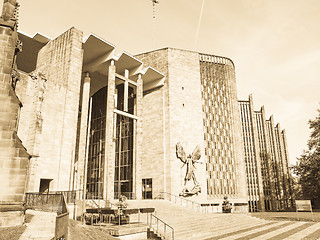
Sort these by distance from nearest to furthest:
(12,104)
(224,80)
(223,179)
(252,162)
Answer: (12,104), (223,179), (224,80), (252,162)

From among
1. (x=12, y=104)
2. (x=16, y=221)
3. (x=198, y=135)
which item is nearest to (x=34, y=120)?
(x=12, y=104)

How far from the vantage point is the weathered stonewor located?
9711 mm

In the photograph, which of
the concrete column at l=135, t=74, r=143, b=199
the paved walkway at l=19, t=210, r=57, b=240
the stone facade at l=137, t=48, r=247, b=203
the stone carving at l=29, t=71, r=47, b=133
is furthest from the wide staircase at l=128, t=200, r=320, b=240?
the stone carving at l=29, t=71, r=47, b=133

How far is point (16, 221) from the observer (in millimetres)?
9625

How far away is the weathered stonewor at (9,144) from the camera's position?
31.9 ft

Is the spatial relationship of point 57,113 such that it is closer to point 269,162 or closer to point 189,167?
point 189,167

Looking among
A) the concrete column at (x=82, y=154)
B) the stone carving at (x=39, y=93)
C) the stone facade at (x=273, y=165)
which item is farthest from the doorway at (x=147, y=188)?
the stone facade at (x=273, y=165)

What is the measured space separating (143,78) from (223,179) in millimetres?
21218

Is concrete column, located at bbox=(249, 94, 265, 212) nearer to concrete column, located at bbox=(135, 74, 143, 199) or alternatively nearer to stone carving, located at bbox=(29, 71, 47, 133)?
concrete column, located at bbox=(135, 74, 143, 199)

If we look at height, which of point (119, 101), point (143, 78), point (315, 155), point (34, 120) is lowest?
point (315, 155)

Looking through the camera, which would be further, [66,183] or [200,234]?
[66,183]

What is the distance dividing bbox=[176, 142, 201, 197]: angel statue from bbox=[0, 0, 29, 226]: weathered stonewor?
23002mm

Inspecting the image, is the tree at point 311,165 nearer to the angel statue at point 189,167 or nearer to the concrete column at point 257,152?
the angel statue at point 189,167

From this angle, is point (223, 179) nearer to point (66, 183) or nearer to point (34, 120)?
point (66, 183)
